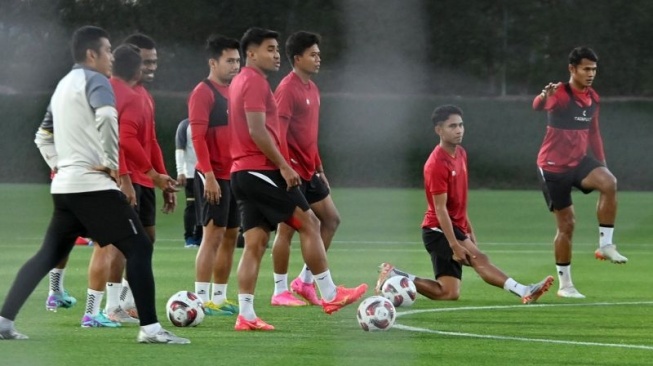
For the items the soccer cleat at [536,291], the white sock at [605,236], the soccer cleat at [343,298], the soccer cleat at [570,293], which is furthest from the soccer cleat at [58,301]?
the white sock at [605,236]

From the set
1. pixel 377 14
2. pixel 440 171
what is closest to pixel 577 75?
pixel 440 171

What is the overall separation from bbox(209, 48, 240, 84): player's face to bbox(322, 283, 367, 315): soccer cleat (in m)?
1.88

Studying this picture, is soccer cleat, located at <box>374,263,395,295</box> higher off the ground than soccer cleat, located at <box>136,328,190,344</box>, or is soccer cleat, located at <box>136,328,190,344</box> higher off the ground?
soccer cleat, located at <box>136,328,190,344</box>

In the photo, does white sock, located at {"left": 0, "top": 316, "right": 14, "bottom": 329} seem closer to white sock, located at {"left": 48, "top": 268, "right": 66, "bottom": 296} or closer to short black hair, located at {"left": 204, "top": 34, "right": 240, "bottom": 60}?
white sock, located at {"left": 48, "top": 268, "right": 66, "bottom": 296}

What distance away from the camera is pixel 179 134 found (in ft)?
55.1

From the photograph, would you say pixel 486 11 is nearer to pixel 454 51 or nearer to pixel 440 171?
pixel 454 51

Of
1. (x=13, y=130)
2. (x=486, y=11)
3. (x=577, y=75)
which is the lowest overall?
(x=13, y=130)

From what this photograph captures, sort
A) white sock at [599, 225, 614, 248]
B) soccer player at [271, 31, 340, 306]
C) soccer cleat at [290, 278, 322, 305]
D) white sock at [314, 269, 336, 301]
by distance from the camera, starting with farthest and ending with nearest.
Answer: white sock at [599, 225, 614, 248]
soccer cleat at [290, 278, 322, 305]
soccer player at [271, 31, 340, 306]
white sock at [314, 269, 336, 301]

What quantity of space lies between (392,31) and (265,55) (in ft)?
13.2

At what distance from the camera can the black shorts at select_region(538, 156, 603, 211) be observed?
474 inches

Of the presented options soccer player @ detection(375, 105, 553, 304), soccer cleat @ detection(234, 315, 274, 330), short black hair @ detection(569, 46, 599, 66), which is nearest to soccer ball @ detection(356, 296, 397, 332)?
soccer cleat @ detection(234, 315, 274, 330)

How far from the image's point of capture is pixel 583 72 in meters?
12.0

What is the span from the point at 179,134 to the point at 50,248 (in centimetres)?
884

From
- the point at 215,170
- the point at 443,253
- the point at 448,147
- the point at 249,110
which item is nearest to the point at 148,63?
the point at 215,170
